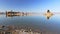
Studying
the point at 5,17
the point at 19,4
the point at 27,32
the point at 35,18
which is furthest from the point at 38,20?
the point at 5,17

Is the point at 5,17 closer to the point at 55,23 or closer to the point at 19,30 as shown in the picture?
the point at 19,30

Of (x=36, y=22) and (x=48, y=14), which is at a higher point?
(x=48, y=14)

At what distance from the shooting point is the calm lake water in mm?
1747

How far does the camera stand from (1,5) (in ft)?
6.04

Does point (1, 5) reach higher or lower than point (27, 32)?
higher

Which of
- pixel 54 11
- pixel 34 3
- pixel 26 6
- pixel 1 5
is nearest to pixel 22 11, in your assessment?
pixel 26 6

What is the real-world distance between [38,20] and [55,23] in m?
0.24

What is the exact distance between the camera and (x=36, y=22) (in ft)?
5.86

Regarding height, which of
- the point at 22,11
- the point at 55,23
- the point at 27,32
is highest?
the point at 22,11

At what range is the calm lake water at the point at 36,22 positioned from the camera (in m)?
1.75

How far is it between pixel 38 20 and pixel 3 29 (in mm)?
514

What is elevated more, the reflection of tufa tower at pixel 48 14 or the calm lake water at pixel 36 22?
the reflection of tufa tower at pixel 48 14

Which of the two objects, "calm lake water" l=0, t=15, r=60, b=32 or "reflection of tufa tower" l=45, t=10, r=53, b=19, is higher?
"reflection of tufa tower" l=45, t=10, r=53, b=19

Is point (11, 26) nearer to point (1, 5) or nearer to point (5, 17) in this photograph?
point (5, 17)
